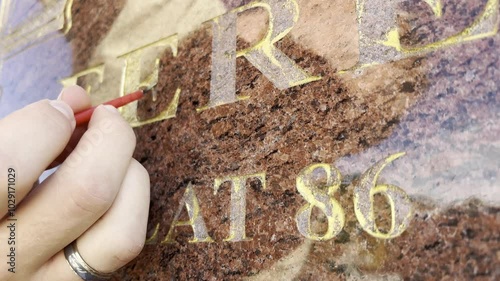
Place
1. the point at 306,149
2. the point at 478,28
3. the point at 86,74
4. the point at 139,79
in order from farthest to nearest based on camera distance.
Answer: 1. the point at 86,74
2. the point at 139,79
3. the point at 306,149
4. the point at 478,28

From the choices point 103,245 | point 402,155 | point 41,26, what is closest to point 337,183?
point 402,155

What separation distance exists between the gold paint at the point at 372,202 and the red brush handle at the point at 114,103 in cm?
44

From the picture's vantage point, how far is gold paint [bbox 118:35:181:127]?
3.04ft

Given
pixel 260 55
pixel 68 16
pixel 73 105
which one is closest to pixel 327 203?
pixel 260 55

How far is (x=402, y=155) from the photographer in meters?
0.63

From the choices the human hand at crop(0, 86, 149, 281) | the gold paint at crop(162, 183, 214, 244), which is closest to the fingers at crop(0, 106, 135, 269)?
the human hand at crop(0, 86, 149, 281)

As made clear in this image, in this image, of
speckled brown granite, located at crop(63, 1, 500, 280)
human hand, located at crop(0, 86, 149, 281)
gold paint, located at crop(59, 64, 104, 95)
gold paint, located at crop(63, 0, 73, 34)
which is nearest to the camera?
speckled brown granite, located at crop(63, 1, 500, 280)

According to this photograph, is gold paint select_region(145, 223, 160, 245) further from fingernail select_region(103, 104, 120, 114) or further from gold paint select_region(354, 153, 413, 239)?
gold paint select_region(354, 153, 413, 239)

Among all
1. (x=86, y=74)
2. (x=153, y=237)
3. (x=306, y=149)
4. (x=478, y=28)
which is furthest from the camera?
(x=86, y=74)

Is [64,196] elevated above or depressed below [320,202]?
above

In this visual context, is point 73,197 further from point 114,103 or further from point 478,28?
point 478,28

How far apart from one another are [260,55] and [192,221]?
0.89 feet

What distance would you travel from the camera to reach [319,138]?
715 millimetres

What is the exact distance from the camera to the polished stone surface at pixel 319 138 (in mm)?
595
